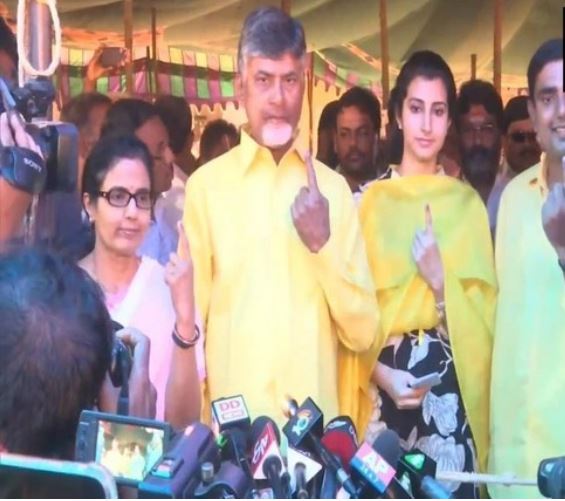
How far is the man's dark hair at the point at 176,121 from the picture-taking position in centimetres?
279

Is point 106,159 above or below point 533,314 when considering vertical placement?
above

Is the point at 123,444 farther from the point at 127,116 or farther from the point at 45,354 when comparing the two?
the point at 127,116

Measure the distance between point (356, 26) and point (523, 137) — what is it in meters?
1.39

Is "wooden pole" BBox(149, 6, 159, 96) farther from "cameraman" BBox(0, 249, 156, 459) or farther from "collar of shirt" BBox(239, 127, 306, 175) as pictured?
"cameraman" BBox(0, 249, 156, 459)

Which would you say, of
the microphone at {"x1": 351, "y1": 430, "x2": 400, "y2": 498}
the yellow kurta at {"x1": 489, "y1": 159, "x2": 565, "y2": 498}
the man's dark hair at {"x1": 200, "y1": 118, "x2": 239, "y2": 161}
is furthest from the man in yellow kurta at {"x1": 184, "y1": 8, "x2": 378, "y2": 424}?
the man's dark hair at {"x1": 200, "y1": 118, "x2": 239, "y2": 161}

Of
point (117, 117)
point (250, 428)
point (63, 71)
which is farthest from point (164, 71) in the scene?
point (250, 428)

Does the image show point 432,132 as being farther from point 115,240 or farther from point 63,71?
point 63,71

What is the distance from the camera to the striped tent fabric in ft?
12.5

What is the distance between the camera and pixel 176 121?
2930 millimetres

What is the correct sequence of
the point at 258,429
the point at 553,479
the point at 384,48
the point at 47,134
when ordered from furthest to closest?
1. the point at 384,48
2. the point at 47,134
3. the point at 258,429
4. the point at 553,479

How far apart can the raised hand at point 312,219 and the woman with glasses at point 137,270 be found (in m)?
0.22

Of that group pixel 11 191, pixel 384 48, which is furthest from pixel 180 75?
pixel 11 191

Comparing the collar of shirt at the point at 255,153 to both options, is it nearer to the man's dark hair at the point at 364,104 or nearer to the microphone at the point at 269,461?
the man's dark hair at the point at 364,104

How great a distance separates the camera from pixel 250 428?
1.55m
